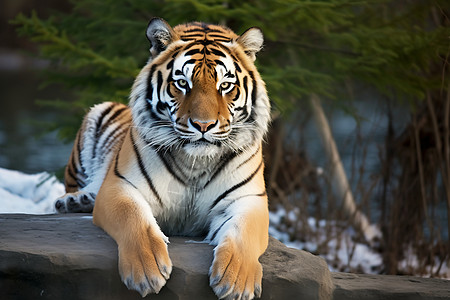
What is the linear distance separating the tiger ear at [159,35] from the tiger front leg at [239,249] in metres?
0.72

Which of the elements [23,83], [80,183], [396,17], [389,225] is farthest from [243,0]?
[23,83]

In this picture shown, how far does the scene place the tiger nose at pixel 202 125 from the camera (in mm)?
2352

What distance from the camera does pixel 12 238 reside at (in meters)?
2.49

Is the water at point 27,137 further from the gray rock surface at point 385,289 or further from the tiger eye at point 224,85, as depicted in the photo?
the gray rock surface at point 385,289

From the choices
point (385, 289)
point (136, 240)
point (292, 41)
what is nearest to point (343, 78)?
point (292, 41)

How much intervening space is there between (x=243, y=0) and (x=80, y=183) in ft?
6.33

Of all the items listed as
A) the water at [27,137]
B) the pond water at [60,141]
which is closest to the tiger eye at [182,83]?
the pond water at [60,141]

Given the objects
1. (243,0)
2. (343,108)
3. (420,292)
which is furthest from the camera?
(343,108)

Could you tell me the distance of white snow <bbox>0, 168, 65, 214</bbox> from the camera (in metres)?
4.28

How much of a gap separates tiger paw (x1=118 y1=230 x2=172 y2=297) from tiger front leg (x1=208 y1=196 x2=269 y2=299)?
0.58 ft

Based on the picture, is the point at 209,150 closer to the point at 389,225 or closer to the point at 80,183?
the point at 80,183

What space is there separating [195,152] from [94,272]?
0.59 meters

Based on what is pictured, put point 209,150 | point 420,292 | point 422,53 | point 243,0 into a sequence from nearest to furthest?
1. point 209,150
2. point 420,292
3. point 422,53
4. point 243,0

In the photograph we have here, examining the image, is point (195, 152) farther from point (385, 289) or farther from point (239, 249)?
point (385, 289)
